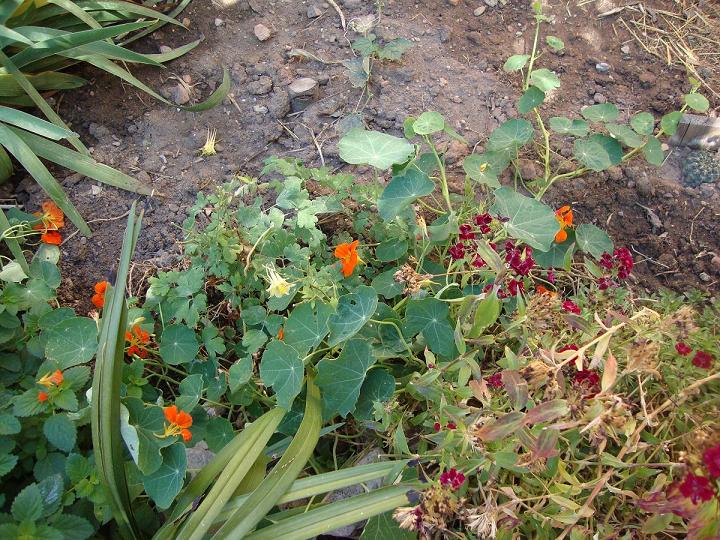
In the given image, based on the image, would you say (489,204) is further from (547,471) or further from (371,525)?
(371,525)

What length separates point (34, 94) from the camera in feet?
6.97

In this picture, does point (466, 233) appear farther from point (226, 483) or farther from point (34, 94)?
point (34, 94)

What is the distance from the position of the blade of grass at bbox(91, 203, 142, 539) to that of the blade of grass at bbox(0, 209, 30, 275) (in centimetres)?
51

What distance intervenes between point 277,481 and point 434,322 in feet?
1.84

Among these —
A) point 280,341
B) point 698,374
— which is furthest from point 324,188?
point 698,374

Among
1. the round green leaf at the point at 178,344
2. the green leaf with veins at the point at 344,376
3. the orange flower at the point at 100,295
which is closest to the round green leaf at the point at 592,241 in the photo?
the green leaf with veins at the point at 344,376

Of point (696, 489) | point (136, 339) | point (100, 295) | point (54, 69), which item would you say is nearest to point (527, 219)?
point (696, 489)

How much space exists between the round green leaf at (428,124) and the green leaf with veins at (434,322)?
1.80 feet

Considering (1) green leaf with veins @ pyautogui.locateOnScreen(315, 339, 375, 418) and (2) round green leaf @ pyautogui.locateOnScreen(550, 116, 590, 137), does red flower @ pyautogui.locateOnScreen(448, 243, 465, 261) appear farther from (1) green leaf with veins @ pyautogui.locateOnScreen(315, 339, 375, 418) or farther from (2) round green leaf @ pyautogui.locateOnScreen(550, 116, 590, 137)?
(2) round green leaf @ pyautogui.locateOnScreen(550, 116, 590, 137)

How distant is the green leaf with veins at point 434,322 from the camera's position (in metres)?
1.63

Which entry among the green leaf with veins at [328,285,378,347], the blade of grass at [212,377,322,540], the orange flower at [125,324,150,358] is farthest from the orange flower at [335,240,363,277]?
the orange flower at [125,324,150,358]

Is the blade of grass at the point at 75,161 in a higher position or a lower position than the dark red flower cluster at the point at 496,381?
higher

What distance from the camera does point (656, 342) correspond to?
130cm

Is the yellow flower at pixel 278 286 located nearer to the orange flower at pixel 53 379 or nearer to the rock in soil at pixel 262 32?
the orange flower at pixel 53 379
